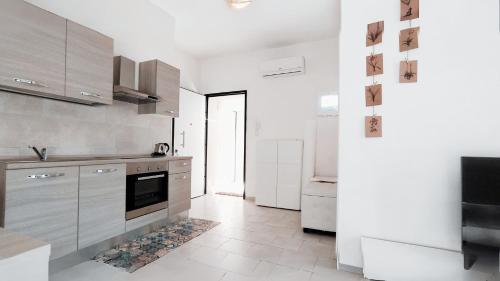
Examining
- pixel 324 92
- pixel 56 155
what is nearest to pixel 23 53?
pixel 56 155

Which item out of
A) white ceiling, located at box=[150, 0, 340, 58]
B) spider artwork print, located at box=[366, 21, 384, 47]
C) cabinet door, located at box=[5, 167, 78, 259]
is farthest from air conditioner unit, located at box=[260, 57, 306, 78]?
cabinet door, located at box=[5, 167, 78, 259]

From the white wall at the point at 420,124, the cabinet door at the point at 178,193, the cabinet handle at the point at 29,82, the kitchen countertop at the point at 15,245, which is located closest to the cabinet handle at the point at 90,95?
the cabinet handle at the point at 29,82

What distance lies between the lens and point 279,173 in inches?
163

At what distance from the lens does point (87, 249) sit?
211cm

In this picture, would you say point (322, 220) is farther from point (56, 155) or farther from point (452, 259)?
point (56, 155)

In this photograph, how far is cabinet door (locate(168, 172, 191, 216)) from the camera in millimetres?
3012

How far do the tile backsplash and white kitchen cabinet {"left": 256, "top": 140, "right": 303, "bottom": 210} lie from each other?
1.88m

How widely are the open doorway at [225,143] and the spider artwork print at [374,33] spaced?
10.0 feet

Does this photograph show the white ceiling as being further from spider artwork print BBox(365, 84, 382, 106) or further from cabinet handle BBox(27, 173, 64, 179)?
cabinet handle BBox(27, 173, 64, 179)

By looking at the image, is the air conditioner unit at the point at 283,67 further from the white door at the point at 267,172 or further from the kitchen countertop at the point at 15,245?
the kitchen countertop at the point at 15,245

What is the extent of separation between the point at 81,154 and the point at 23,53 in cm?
104

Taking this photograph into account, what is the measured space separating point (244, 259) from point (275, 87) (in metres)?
3.15

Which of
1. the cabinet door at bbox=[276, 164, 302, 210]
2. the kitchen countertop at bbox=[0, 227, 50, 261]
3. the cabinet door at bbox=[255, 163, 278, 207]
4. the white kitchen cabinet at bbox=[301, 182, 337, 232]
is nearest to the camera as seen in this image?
the kitchen countertop at bbox=[0, 227, 50, 261]

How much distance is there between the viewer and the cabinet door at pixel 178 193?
301 cm
